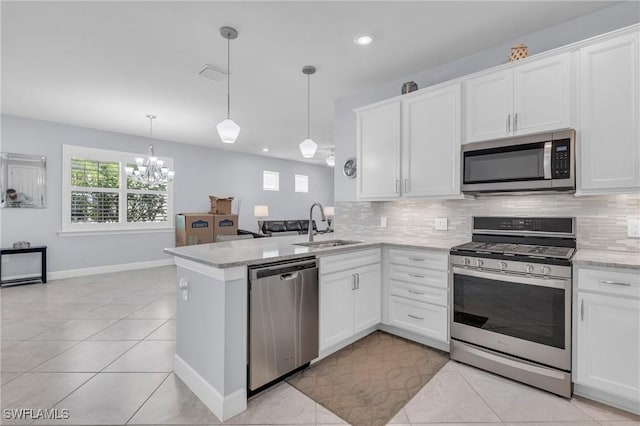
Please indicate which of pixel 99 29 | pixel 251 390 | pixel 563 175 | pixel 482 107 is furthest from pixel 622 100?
pixel 99 29

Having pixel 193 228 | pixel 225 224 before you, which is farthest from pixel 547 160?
pixel 225 224

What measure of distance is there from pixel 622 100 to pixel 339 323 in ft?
8.06

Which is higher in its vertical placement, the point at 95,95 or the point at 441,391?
the point at 95,95

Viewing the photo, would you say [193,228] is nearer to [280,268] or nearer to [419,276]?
[280,268]

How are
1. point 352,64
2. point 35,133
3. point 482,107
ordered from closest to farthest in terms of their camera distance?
point 482,107 < point 352,64 < point 35,133

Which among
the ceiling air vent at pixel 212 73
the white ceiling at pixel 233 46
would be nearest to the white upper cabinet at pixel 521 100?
the white ceiling at pixel 233 46

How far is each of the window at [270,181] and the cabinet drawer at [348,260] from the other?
6.23 meters

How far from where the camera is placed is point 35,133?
502 cm

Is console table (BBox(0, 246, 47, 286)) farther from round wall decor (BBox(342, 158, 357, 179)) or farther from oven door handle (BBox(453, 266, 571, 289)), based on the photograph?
oven door handle (BBox(453, 266, 571, 289))

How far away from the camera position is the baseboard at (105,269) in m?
5.27

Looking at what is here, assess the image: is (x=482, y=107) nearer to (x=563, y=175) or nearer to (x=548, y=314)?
(x=563, y=175)

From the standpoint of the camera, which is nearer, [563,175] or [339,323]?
[563,175]

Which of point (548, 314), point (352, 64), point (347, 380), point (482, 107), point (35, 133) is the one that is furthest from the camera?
point (35, 133)

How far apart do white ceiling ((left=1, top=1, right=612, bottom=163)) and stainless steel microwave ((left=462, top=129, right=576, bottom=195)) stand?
97 centimetres
